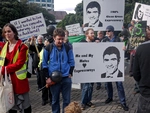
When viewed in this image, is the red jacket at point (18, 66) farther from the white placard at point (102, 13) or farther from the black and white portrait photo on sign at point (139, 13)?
the black and white portrait photo on sign at point (139, 13)

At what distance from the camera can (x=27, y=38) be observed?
750cm

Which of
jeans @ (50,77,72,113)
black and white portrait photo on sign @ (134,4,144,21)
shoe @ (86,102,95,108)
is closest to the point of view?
jeans @ (50,77,72,113)

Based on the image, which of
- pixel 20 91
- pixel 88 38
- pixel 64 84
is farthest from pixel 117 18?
pixel 20 91

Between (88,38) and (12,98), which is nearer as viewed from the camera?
(12,98)

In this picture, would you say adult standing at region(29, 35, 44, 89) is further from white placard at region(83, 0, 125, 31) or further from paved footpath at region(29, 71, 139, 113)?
white placard at region(83, 0, 125, 31)

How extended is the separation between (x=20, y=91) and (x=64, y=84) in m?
0.77

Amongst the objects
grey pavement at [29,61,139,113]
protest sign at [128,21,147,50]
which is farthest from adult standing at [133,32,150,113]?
protest sign at [128,21,147,50]

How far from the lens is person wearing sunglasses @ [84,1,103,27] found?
6.45 m

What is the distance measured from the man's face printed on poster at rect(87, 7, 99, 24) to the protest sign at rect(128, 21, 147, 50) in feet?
5.12

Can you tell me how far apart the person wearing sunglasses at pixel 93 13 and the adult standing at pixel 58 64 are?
253cm

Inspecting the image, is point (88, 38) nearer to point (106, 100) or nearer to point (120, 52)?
point (120, 52)

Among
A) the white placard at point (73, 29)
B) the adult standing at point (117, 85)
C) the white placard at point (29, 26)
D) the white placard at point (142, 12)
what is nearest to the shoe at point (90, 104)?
the adult standing at point (117, 85)

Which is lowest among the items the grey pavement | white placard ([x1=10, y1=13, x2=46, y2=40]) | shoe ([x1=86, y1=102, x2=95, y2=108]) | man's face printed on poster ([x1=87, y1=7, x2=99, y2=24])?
the grey pavement

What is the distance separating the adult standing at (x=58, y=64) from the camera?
4.09 meters
